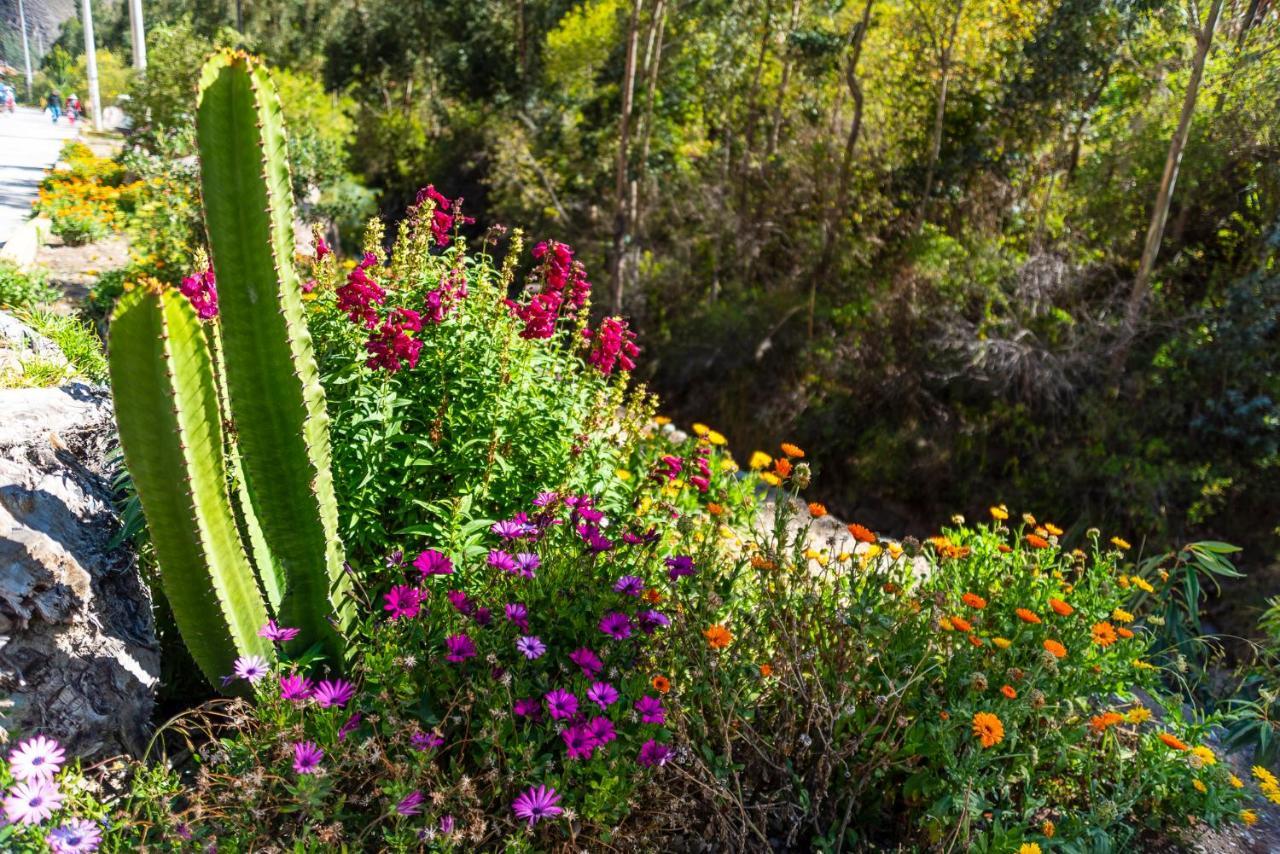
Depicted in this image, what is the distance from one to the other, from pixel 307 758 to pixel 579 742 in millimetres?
582

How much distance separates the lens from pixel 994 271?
9422mm

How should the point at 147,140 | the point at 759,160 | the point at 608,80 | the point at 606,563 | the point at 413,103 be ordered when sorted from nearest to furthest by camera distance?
the point at 606,563 < the point at 147,140 < the point at 759,160 < the point at 608,80 < the point at 413,103

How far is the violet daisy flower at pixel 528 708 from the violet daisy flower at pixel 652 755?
0.90 feet

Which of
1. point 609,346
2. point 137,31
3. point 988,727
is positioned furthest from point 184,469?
point 137,31

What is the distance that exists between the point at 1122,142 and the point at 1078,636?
9118mm

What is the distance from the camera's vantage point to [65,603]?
216 centimetres

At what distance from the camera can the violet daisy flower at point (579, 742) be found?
186 cm

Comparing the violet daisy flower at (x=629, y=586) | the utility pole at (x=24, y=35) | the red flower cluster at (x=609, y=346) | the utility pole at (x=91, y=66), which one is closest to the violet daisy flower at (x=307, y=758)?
the violet daisy flower at (x=629, y=586)

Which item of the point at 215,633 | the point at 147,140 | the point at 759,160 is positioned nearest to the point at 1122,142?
the point at 759,160

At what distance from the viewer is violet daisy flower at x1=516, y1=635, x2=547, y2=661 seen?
2.08 meters

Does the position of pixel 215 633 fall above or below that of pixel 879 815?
above

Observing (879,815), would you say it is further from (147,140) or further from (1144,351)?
(147,140)

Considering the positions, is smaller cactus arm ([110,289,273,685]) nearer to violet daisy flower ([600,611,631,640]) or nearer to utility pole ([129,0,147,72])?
violet daisy flower ([600,611,631,640])

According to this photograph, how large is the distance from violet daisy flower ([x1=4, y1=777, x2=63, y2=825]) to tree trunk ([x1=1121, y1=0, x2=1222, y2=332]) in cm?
924
